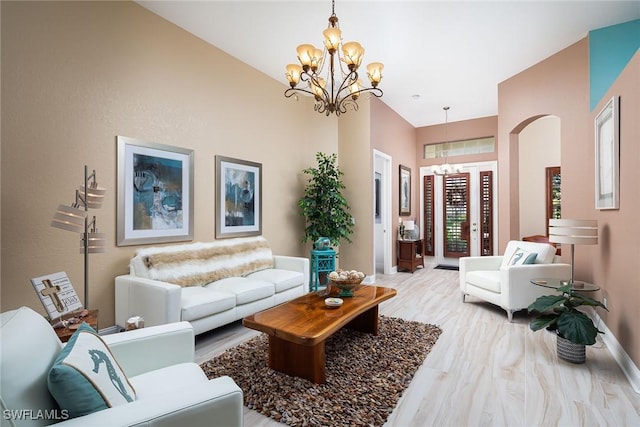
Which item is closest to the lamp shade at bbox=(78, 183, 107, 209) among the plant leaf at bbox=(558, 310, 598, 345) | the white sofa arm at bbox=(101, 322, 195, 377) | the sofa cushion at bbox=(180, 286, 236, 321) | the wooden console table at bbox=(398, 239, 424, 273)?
the sofa cushion at bbox=(180, 286, 236, 321)

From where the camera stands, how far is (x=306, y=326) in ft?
7.07

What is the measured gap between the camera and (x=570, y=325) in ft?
8.02

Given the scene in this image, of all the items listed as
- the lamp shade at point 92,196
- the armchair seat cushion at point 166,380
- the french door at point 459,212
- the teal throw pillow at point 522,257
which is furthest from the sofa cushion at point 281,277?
the french door at point 459,212

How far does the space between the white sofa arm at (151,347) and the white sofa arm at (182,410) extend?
0.57m

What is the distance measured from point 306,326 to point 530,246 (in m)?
3.16

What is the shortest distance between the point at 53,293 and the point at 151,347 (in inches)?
40.6

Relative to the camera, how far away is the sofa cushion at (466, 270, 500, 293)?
3689 mm

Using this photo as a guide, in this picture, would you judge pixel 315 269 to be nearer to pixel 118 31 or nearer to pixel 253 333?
pixel 253 333

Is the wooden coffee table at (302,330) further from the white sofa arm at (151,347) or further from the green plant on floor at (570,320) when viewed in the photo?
the green plant on floor at (570,320)

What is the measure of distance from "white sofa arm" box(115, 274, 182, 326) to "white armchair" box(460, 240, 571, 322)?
3333 millimetres

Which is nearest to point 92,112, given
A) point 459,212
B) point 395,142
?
point 395,142

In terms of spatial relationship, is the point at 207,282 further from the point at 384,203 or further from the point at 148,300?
the point at 384,203

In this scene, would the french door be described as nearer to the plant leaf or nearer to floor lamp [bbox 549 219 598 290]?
floor lamp [bbox 549 219 598 290]

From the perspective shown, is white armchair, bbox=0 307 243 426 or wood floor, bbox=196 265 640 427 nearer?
white armchair, bbox=0 307 243 426
